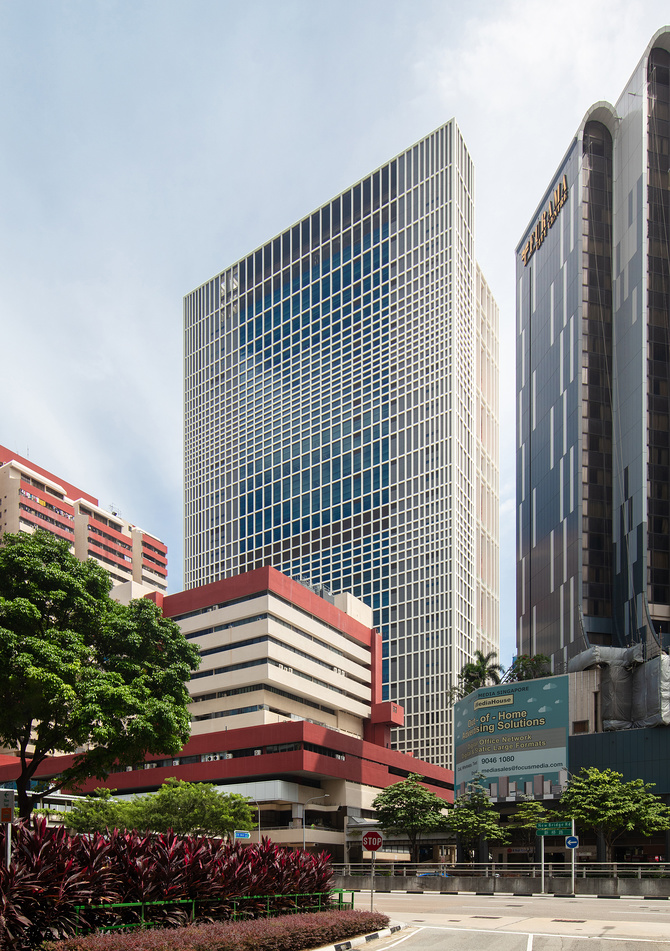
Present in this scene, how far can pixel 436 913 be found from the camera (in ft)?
112

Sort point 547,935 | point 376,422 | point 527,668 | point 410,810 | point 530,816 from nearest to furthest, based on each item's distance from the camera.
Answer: point 547,935 → point 530,816 → point 410,810 → point 527,668 → point 376,422

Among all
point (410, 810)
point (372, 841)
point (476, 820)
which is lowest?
point (410, 810)

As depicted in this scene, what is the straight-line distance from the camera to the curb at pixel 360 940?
21642 millimetres

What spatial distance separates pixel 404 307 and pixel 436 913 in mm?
141990

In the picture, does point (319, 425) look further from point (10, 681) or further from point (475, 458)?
point (10, 681)

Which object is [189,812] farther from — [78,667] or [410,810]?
[78,667]

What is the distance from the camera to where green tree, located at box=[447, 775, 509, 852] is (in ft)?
229

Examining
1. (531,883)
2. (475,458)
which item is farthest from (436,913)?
(475,458)

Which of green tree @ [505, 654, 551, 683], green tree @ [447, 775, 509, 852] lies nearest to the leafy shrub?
green tree @ [447, 775, 509, 852]

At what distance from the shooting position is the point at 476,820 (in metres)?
70.0

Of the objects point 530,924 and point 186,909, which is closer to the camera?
point 186,909

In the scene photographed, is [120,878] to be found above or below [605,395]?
below

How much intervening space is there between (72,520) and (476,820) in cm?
13183

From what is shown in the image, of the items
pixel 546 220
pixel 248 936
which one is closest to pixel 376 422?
pixel 546 220
